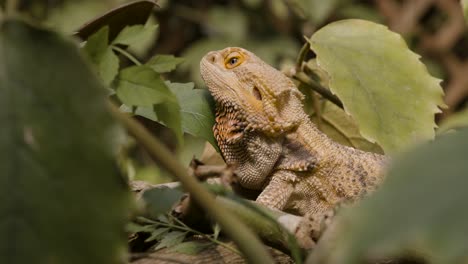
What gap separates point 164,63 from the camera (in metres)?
0.95

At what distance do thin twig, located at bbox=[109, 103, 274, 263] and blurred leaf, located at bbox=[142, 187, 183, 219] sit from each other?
0.09 metres

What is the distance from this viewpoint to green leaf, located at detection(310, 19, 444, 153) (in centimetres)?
124

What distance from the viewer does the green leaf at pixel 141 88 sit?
0.82 metres

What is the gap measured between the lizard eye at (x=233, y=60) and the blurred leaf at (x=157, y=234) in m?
0.52

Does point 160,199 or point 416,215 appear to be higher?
point 416,215

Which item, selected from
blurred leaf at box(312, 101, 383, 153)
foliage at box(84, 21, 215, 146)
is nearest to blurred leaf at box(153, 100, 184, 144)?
foliage at box(84, 21, 215, 146)

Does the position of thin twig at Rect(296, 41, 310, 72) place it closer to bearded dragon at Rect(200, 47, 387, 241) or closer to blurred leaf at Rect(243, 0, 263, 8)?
bearded dragon at Rect(200, 47, 387, 241)

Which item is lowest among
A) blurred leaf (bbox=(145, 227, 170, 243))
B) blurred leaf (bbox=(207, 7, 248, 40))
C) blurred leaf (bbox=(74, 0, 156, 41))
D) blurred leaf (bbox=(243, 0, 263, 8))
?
blurred leaf (bbox=(207, 7, 248, 40))

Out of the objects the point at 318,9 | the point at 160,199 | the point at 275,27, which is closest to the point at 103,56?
the point at 160,199

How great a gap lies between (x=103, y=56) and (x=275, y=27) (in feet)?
9.71

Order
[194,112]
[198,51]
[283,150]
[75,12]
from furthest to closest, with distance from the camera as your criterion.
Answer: [198,51]
[75,12]
[283,150]
[194,112]

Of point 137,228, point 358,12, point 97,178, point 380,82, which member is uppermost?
point 97,178

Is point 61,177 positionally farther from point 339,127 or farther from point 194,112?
point 339,127

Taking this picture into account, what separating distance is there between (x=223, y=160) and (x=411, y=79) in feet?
1.13
